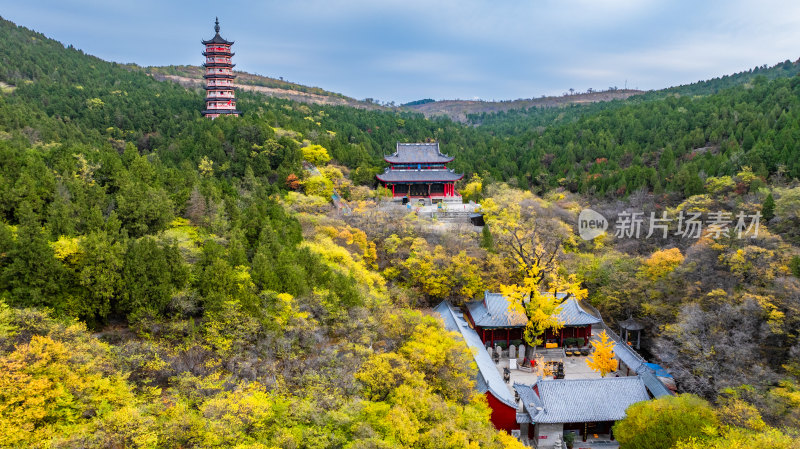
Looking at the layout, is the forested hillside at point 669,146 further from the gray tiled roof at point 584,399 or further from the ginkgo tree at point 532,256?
the gray tiled roof at point 584,399

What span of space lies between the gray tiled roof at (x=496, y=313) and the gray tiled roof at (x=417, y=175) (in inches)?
680

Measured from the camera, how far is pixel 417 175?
40.8m

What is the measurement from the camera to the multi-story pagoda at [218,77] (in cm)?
4441

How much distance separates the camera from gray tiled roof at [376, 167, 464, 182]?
40.0 meters

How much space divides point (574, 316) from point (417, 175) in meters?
20.4

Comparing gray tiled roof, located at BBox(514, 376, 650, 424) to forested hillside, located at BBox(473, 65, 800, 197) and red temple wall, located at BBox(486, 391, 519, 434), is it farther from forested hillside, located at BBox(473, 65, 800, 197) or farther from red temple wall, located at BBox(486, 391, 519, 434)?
A: forested hillside, located at BBox(473, 65, 800, 197)

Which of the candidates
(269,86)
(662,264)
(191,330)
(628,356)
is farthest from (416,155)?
(269,86)

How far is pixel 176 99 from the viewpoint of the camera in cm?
5053

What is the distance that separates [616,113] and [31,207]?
2509 inches

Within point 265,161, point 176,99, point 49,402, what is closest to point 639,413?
point 49,402

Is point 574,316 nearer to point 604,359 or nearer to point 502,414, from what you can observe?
point 604,359

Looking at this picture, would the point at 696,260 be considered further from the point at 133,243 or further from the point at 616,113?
the point at 616,113

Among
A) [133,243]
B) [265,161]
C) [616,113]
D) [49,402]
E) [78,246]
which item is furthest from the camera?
[616,113]

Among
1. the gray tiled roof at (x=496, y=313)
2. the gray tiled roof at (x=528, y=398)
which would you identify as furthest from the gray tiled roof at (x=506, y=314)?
the gray tiled roof at (x=528, y=398)
